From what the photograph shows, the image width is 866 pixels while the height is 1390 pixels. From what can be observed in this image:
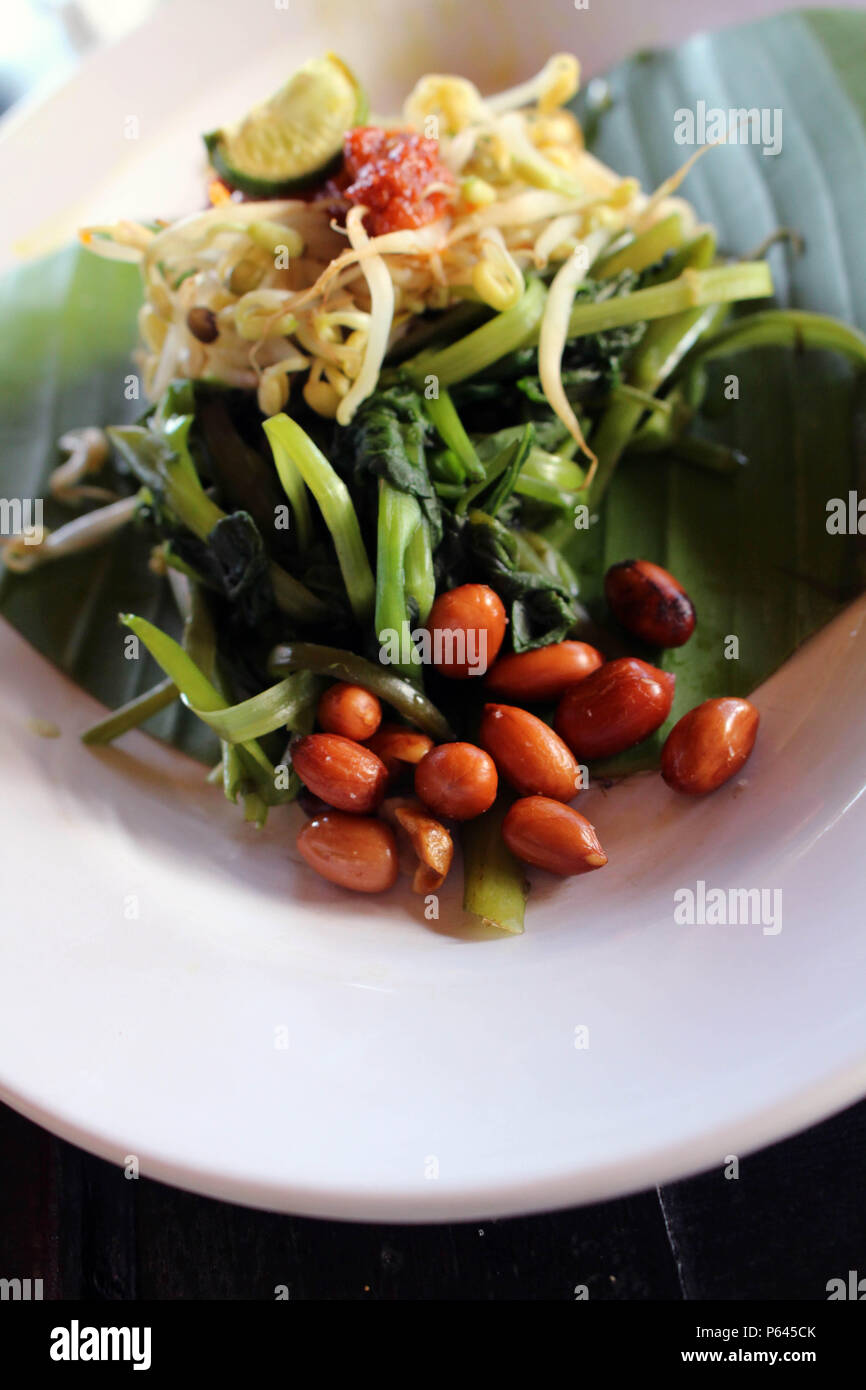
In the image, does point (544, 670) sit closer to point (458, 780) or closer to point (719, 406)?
point (458, 780)

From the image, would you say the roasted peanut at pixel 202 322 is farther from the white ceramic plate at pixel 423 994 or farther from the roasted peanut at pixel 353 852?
the roasted peanut at pixel 353 852

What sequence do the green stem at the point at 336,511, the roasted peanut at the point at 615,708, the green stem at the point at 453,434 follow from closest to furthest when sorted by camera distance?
1. the roasted peanut at the point at 615,708
2. the green stem at the point at 336,511
3. the green stem at the point at 453,434

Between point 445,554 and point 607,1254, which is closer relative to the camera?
point 607,1254

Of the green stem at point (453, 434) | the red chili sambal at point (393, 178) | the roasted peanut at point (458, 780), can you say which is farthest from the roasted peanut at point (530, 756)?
the red chili sambal at point (393, 178)

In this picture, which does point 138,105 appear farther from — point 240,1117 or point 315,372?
point 240,1117

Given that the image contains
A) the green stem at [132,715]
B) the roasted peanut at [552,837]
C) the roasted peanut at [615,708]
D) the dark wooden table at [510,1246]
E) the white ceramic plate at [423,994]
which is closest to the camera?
the white ceramic plate at [423,994]

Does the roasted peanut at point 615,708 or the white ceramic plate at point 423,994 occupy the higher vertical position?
the roasted peanut at point 615,708
